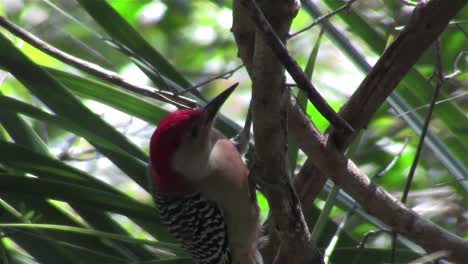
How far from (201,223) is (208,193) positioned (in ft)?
0.39

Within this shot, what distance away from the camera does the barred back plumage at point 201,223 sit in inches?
105

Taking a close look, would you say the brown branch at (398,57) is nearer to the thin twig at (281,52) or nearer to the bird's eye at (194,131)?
the thin twig at (281,52)

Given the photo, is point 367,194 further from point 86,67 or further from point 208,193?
point 208,193

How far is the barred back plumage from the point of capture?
105 inches

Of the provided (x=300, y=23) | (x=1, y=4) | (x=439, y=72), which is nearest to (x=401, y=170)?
(x=300, y=23)

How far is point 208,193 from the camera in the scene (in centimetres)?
280

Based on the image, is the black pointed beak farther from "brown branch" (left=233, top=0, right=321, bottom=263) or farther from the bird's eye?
"brown branch" (left=233, top=0, right=321, bottom=263)

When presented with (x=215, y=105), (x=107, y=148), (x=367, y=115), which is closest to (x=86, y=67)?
(x=107, y=148)

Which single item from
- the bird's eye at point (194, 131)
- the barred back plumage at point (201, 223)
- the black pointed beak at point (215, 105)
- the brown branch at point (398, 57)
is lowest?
the barred back plumage at point (201, 223)

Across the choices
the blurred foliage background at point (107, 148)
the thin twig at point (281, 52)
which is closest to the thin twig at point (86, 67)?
the blurred foliage background at point (107, 148)

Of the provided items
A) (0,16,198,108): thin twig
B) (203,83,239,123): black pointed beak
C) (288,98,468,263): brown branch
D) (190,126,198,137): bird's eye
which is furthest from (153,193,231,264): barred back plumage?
(288,98,468,263): brown branch

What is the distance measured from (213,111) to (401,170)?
129cm

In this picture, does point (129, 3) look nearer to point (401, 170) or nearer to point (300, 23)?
point (300, 23)

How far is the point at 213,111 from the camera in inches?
101
